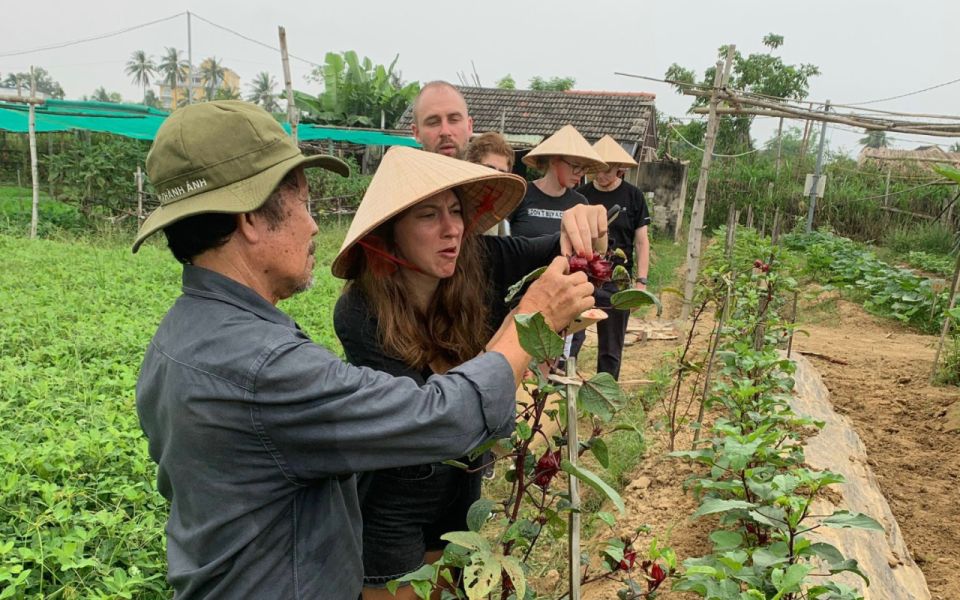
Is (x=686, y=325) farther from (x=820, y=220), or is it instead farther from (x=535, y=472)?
(x=820, y=220)

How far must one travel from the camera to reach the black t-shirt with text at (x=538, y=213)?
3.56 metres

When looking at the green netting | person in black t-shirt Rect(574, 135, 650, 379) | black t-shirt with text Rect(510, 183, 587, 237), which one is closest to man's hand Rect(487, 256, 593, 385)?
black t-shirt with text Rect(510, 183, 587, 237)

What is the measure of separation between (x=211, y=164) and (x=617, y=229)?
136 inches

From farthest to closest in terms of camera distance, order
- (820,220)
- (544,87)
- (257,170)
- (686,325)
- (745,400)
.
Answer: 1. (544,87)
2. (820,220)
3. (686,325)
4. (745,400)
5. (257,170)

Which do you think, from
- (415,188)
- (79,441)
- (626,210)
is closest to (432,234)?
(415,188)

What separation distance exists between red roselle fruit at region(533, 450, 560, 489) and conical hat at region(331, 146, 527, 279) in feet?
2.08

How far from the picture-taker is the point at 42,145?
18.0m

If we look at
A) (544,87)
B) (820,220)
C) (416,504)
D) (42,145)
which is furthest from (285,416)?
(544,87)

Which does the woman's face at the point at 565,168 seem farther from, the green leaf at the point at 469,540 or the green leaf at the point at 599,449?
the green leaf at the point at 469,540

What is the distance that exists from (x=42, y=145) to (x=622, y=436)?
19.5 meters

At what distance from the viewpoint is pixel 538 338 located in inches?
45.4

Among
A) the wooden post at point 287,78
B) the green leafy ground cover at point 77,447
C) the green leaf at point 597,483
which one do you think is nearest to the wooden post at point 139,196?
the wooden post at point 287,78

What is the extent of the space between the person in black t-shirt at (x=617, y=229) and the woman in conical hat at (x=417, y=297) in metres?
2.31

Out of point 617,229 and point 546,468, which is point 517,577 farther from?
point 617,229
